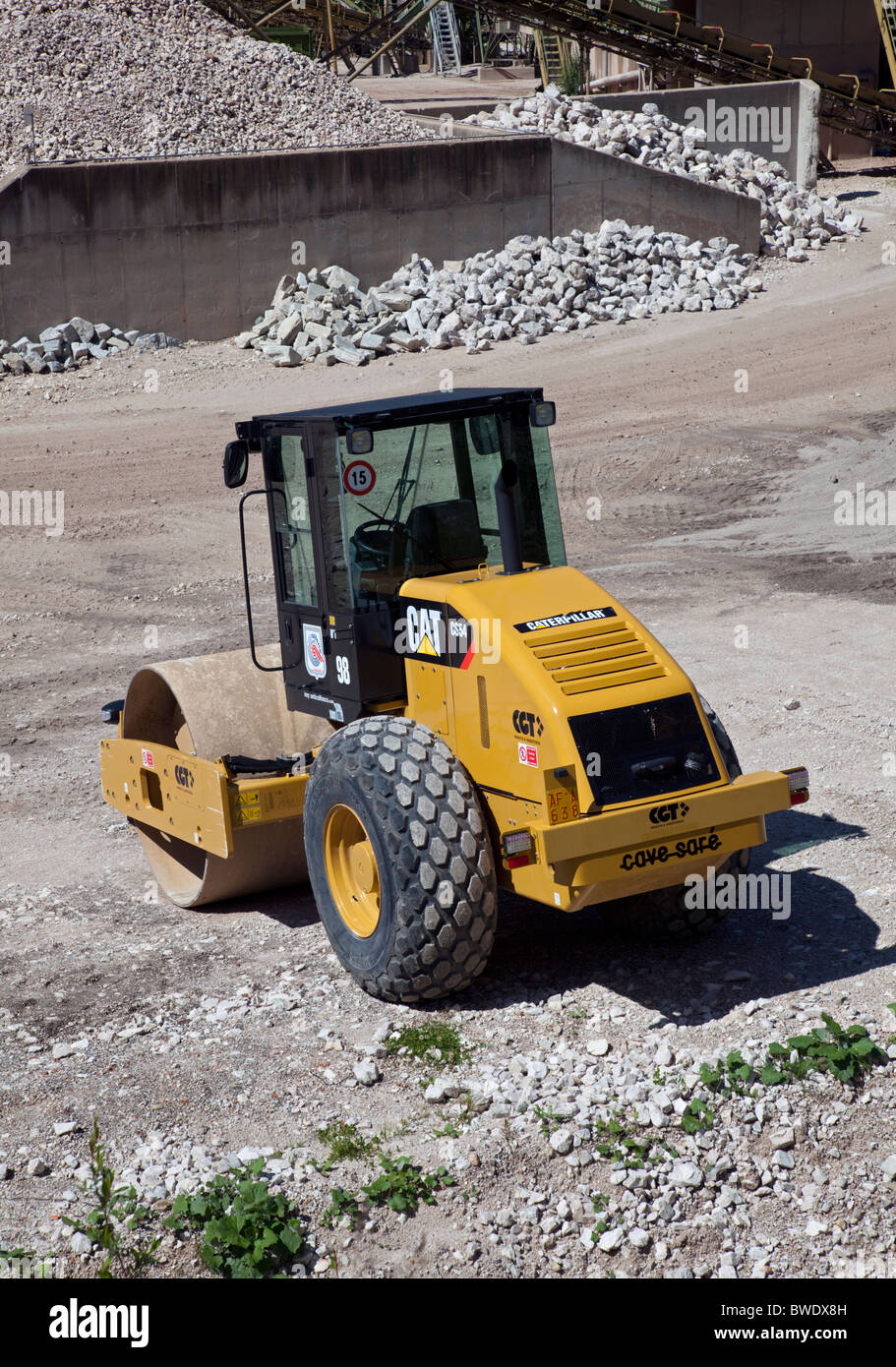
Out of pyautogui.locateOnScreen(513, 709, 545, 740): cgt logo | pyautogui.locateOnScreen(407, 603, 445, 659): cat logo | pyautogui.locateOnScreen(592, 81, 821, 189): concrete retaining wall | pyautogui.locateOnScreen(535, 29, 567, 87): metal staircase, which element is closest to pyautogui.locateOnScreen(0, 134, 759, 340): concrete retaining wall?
pyautogui.locateOnScreen(592, 81, 821, 189): concrete retaining wall

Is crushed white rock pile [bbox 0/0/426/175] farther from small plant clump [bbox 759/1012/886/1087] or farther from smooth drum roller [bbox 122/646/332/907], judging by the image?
small plant clump [bbox 759/1012/886/1087]

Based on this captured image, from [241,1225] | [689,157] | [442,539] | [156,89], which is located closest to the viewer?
A: [241,1225]

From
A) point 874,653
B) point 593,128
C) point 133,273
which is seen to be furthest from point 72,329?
point 874,653

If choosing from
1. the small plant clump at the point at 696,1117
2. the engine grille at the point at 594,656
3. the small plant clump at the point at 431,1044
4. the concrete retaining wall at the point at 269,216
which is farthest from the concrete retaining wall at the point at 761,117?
the small plant clump at the point at 696,1117

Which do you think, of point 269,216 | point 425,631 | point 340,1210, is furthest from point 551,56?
point 340,1210

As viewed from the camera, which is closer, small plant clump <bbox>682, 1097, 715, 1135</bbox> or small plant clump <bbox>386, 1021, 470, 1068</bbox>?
small plant clump <bbox>682, 1097, 715, 1135</bbox>

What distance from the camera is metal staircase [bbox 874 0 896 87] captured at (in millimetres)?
30500

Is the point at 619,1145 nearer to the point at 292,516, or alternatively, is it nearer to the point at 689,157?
the point at 292,516

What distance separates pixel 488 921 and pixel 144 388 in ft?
52.7

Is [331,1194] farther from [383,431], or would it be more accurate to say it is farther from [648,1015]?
[383,431]

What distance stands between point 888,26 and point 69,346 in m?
20.6

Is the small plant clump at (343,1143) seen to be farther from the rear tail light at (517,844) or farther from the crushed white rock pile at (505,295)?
the crushed white rock pile at (505,295)

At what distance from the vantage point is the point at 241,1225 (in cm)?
504

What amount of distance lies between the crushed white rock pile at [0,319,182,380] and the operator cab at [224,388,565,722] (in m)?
14.9
